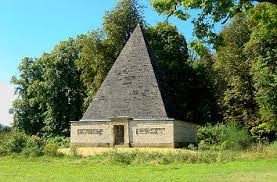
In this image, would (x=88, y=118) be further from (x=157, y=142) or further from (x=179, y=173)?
(x=179, y=173)

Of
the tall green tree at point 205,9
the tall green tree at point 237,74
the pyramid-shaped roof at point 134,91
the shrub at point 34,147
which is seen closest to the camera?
the tall green tree at point 205,9

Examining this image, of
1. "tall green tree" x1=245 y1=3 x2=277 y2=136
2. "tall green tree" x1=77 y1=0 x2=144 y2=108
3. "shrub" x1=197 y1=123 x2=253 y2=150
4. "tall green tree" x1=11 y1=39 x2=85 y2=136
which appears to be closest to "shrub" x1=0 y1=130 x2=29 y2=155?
"shrub" x1=197 y1=123 x2=253 y2=150

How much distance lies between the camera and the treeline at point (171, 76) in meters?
40.3

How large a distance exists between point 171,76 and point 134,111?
14.1 meters

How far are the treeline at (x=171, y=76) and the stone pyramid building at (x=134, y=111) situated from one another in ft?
13.6

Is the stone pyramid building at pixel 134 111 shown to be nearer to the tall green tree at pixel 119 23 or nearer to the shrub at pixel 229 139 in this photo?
the shrub at pixel 229 139

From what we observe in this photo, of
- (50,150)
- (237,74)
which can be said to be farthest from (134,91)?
(237,74)

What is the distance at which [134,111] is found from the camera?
3544cm

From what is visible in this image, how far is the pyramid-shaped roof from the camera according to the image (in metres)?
35.2

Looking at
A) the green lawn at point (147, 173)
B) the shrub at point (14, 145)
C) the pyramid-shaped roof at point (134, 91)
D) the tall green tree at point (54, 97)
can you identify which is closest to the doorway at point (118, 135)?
the pyramid-shaped roof at point (134, 91)

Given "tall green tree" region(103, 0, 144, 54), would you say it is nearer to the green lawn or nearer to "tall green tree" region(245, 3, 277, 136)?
"tall green tree" region(245, 3, 277, 136)

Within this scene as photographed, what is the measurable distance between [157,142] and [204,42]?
21648mm

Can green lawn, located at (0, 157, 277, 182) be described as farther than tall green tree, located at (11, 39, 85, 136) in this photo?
Answer: No

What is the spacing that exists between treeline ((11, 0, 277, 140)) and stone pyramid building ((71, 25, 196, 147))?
4159 millimetres
